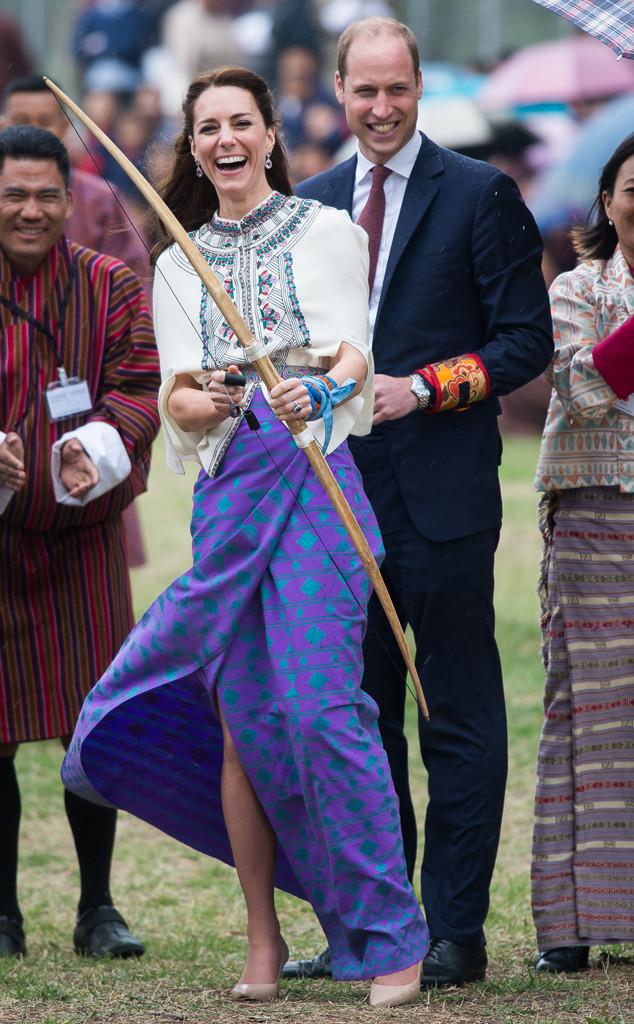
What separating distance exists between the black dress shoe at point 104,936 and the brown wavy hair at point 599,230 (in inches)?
94.1

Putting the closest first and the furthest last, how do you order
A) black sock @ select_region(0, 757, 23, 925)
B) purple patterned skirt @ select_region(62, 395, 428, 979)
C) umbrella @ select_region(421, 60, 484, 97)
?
purple patterned skirt @ select_region(62, 395, 428, 979), black sock @ select_region(0, 757, 23, 925), umbrella @ select_region(421, 60, 484, 97)

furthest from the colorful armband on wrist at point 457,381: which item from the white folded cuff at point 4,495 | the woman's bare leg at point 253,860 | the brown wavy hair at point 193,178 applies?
the white folded cuff at point 4,495

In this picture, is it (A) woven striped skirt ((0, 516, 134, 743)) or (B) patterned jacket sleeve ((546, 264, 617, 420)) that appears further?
(A) woven striped skirt ((0, 516, 134, 743))

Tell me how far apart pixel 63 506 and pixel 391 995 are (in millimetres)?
1686

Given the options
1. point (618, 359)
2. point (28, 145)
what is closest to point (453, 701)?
point (618, 359)

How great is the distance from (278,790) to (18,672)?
114 centimetres

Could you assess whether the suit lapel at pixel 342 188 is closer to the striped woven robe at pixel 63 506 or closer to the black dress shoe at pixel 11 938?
the striped woven robe at pixel 63 506

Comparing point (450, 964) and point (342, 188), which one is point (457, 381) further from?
point (450, 964)

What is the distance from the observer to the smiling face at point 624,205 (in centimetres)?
393

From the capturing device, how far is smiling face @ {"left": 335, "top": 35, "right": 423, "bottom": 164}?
379cm

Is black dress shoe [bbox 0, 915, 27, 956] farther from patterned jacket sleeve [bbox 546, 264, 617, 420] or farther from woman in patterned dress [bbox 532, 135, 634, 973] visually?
patterned jacket sleeve [bbox 546, 264, 617, 420]

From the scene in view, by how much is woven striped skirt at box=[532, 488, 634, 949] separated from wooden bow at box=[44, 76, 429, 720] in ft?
2.40

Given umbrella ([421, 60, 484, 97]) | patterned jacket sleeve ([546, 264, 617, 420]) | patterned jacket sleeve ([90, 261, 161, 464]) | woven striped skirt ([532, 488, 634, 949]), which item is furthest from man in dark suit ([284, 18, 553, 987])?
umbrella ([421, 60, 484, 97])

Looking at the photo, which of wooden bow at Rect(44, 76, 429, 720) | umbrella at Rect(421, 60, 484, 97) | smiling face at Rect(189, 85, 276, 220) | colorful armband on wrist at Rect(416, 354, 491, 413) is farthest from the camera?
umbrella at Rect(421, 60, 484, 97)
